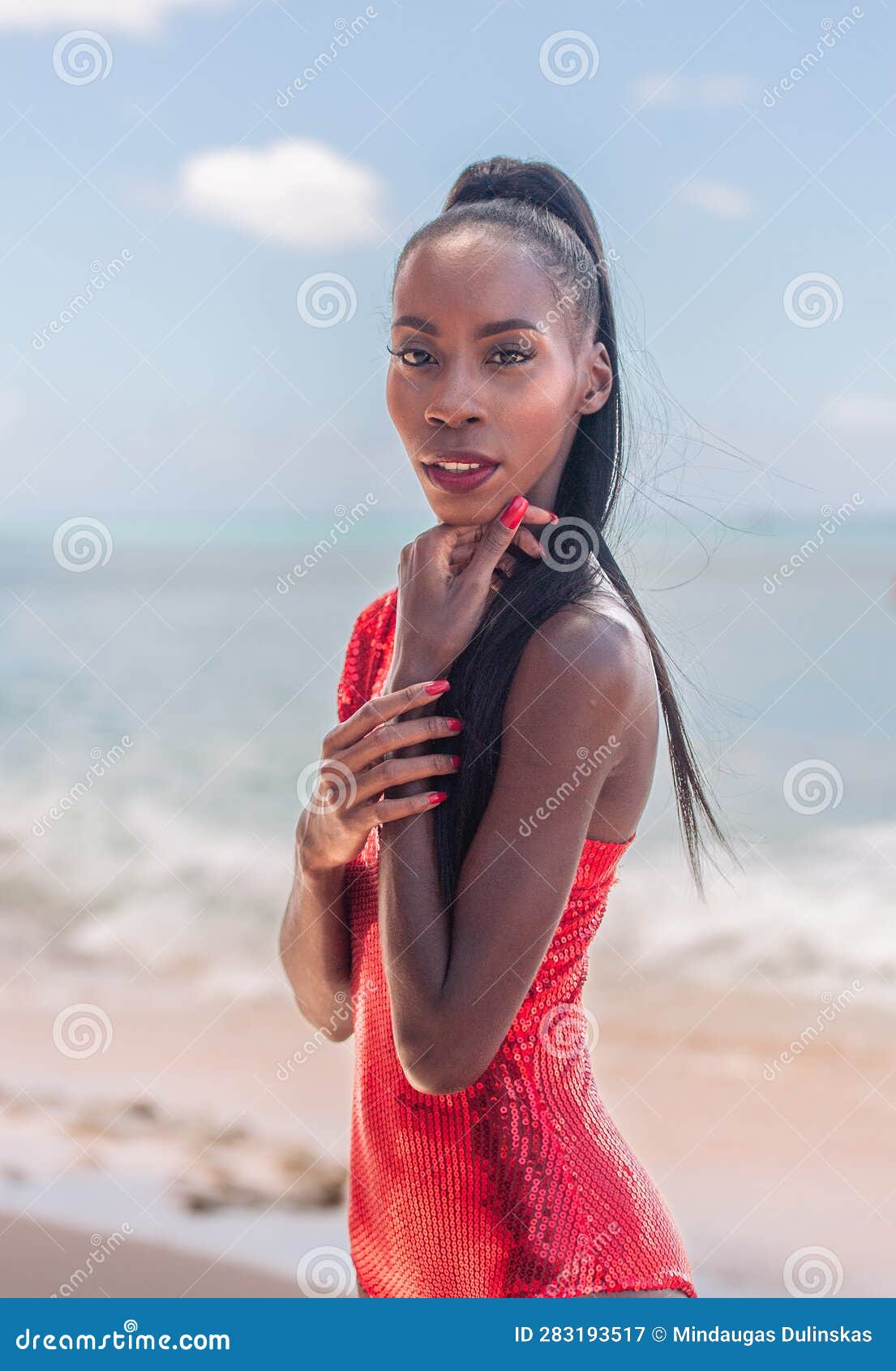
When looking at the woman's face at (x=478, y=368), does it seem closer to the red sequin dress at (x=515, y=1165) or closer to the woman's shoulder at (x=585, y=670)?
the woman's shoulder at (x=585, y=670)

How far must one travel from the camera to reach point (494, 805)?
A: 1.34m

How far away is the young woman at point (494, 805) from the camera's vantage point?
4.35 ft

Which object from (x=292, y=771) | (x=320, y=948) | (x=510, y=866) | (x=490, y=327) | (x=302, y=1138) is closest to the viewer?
(x=510, y=866)

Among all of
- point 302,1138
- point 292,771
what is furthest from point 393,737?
point 292,771

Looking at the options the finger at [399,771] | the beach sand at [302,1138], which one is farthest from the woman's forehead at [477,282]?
the beach sand at [302,1138]

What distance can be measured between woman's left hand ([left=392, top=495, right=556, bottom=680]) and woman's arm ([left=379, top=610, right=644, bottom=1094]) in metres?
0.09

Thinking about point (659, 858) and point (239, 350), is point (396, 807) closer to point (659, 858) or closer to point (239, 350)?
point (659, 858)

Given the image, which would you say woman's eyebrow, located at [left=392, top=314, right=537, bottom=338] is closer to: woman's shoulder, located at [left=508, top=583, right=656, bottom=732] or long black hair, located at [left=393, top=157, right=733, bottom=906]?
long black hair, located at [left=393, top=157, right=733, bottom=906]

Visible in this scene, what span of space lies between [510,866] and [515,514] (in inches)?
15.2

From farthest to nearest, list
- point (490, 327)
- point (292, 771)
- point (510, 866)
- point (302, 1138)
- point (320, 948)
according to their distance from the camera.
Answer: point (292, 771)
point (302, 1138)
point (320, 948)
point (490, 327)
point (510, 866)

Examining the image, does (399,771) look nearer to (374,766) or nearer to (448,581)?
(374,766)

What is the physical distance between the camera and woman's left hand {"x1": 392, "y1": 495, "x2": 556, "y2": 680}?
1.41 meters

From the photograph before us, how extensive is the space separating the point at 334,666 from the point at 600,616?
1099 cm

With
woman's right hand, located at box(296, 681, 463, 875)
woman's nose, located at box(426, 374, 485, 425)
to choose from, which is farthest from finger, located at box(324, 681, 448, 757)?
woman's nose, located at box(426, 374, 485, 425)
